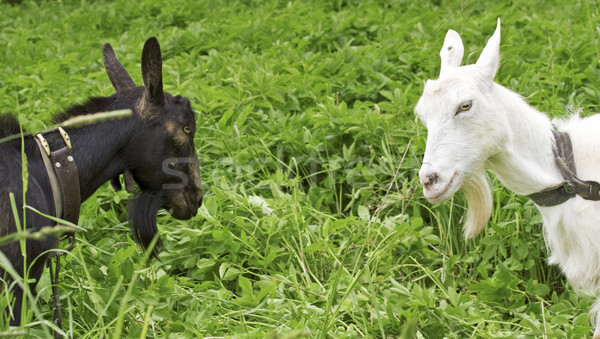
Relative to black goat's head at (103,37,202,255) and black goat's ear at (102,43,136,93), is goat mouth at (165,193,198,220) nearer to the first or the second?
black goat's head at (103,37,202,255)

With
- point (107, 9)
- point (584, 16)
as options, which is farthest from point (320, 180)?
point (107, 9)

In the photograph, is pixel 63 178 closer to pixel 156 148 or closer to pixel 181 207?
pixel 156 148

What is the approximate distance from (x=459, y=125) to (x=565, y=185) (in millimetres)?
491

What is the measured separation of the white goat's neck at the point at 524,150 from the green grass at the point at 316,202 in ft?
2.06

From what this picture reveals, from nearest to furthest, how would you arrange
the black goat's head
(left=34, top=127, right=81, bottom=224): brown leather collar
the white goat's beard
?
(left=34, top=127, right=81, bottom=224): brown leather collar
the black goat's head
the white goat's beard

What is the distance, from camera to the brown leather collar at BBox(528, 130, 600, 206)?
271 cm

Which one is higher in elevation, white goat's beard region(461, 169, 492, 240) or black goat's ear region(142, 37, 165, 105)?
black goat's ear region(142, 37, 165, 105)

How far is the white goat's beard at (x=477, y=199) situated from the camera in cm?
286

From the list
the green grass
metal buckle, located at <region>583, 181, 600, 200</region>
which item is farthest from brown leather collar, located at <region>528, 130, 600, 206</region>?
the green grass

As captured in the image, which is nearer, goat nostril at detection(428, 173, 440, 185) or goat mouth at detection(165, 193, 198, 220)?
goat nostril at detection(428, 173, 440, 185)

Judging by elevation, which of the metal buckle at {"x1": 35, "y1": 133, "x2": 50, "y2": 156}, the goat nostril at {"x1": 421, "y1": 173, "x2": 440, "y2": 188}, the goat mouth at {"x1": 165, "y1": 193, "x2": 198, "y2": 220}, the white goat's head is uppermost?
the metal buckle at {"x1": 35, "y1": 133, "x2": 50, "y2": 156}

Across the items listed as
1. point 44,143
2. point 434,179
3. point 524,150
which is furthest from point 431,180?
point 44,143

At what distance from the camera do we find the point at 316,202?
12.8 feet

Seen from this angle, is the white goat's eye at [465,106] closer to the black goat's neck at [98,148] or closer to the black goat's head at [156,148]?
the black goat's head at [156,148]
